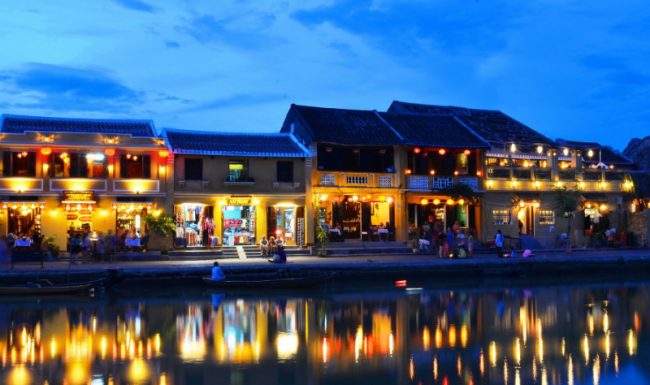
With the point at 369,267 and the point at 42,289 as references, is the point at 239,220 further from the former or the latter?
the point at 42,289

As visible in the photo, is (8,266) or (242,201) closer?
(8,266)

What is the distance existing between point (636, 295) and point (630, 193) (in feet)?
50.2

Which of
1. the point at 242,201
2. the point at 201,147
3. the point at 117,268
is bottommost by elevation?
the point at 117,268

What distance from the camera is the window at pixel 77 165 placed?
3036cm

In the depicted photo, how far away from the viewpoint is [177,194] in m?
31.7

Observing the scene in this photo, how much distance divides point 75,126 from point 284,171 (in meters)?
10.7

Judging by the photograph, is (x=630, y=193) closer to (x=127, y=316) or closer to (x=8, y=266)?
(x=127, y=316)

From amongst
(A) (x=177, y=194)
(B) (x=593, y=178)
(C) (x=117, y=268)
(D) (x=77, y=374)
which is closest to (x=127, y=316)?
(C) (x=117, y=268)

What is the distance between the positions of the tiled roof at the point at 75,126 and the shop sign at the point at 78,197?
9.78ft

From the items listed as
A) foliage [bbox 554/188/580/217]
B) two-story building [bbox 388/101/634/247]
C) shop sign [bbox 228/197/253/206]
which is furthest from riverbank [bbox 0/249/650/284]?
two-story building [bbox 388/101/634/247]

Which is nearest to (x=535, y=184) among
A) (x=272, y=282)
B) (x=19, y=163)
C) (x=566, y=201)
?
(x=566, y=201)

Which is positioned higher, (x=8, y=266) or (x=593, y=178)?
(x=593, y=178)

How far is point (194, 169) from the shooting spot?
32250mm

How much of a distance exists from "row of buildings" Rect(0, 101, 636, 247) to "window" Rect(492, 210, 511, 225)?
0.07 m
